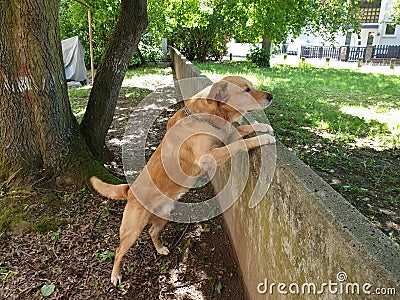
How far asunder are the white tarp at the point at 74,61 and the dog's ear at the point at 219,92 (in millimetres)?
12808

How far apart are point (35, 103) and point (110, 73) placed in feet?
4.46

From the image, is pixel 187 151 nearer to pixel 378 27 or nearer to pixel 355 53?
pixel 355 53

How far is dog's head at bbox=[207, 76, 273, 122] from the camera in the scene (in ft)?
9.66

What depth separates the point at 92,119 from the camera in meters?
4.94

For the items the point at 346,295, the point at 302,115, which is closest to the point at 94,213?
the point at 346,295

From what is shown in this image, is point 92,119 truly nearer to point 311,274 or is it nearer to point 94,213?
point 94,213

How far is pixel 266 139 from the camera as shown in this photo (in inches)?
96.8

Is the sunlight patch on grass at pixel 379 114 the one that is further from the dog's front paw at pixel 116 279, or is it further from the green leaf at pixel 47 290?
the green leaf at pixel 47 290

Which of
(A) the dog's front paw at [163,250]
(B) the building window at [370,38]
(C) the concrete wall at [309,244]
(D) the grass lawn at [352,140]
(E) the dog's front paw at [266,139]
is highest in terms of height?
(B) the building window at [370,38]

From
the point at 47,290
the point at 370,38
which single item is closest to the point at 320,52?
the point at 370,38

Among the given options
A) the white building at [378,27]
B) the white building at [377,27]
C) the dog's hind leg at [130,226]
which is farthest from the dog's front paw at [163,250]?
the white building at [378,27]

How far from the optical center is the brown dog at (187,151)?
2883 millimetres

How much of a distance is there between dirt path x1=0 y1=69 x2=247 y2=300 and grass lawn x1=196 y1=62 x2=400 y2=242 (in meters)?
1.73

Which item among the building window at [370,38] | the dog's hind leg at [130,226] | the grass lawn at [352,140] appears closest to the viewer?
the dog's hind leg at [130,226]
